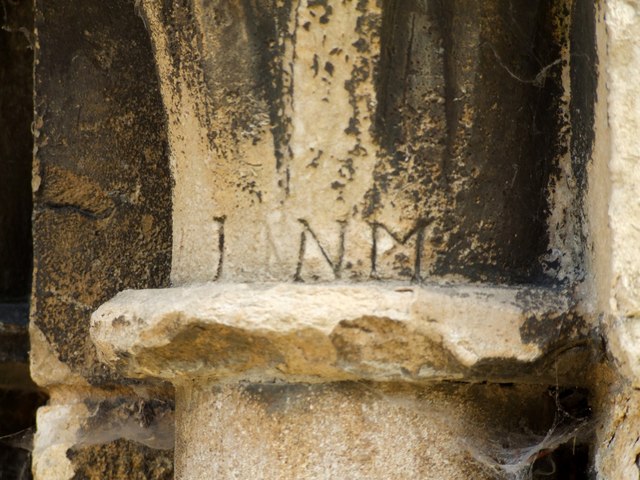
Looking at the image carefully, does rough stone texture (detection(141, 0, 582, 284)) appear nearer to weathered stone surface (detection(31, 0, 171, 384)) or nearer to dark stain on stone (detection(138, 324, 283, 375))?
dark stain on stone (detection(138, 324, 283, 375))

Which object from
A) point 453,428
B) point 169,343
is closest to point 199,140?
point 169,343

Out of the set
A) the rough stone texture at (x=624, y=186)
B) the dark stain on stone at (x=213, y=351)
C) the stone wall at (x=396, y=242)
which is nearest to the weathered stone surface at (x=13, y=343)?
the stone wall at (x=396, y=242)

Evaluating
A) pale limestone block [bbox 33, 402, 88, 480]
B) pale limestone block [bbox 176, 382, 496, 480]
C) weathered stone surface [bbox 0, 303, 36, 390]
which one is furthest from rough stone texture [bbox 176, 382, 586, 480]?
weathered stone surface [bbox 0, 303, 36, 390]

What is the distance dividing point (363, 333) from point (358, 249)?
121mm

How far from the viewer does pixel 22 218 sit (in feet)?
6.85

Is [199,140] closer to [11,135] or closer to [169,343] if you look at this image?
[169,343]

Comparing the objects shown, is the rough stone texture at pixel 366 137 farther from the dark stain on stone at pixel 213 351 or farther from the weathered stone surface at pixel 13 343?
the weathered stone surface at pixel 13 343

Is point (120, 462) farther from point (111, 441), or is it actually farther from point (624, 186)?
point (624, 186)

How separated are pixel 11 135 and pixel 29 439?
59 cm

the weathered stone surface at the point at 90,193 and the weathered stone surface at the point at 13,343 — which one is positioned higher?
the weathered stone surface at the point at 90,193

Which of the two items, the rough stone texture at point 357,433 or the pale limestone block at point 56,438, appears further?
the pale limestone block at point 56,438

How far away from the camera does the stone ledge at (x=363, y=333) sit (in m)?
1.22

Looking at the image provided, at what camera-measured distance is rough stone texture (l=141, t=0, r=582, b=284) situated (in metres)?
1.29

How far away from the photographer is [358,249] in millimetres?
1292
